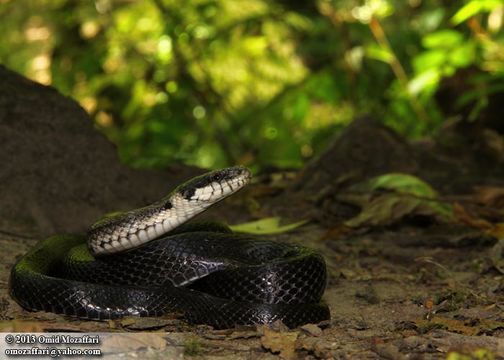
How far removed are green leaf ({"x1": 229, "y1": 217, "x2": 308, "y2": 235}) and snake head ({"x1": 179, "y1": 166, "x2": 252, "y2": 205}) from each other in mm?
1468

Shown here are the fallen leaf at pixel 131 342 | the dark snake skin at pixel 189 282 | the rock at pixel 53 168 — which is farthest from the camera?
the rock at pixel 53 168

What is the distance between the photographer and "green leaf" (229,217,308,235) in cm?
677

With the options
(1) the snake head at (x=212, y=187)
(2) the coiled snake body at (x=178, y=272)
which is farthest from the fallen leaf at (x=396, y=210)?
(1) the snake head at (x=212, y=187)

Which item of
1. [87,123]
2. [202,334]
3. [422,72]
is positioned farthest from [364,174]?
[202,334]

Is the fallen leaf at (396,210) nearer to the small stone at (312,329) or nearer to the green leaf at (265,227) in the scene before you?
the green leaf at (265,227)

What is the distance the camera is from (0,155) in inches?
263

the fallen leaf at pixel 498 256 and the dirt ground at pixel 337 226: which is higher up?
the dirt ground at pixel 337 226

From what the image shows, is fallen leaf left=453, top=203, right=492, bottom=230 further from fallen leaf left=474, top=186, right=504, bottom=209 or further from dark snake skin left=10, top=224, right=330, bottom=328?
dark snake skin left=10, top=224, right=330, bottom=328

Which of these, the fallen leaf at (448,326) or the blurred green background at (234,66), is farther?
the blurred green background at (234,66)

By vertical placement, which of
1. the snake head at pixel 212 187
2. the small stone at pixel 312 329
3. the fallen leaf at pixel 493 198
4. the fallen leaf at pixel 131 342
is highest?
the snake head at pixel 212 187

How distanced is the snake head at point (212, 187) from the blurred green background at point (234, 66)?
2.98 metres

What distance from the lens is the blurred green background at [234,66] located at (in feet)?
30.1

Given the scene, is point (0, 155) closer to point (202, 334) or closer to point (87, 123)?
point (87, 123)

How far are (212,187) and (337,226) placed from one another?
2041mm
